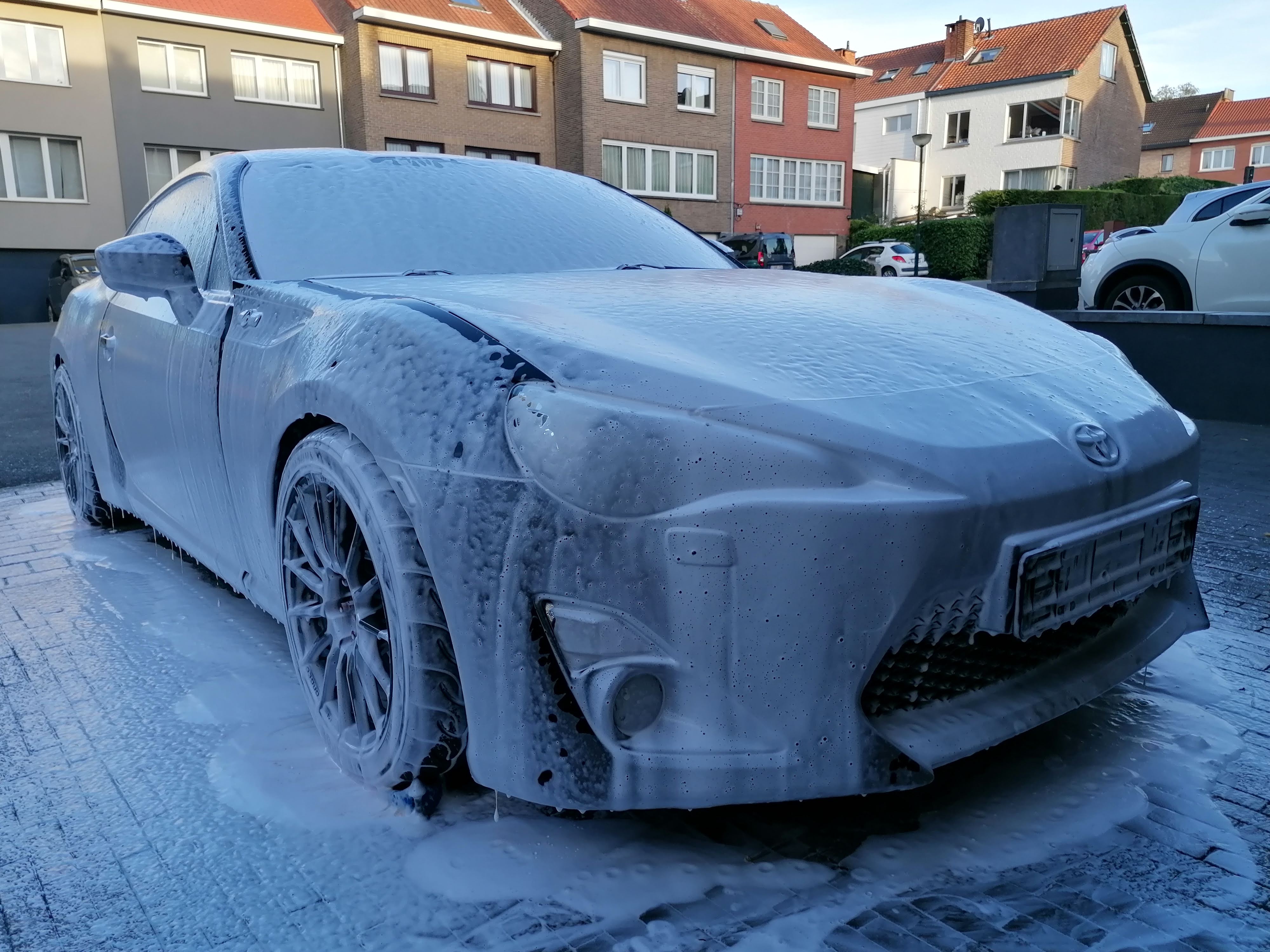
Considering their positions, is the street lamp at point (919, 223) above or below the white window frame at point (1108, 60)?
below

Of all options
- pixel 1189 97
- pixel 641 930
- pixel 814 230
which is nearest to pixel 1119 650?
pixel 641 930

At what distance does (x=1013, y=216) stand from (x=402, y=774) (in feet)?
30.4

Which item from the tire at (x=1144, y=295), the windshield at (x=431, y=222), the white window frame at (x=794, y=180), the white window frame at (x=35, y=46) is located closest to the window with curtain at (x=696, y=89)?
the white window frame at (x=794, y=180)

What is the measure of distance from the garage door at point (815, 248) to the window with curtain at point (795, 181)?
3.94 feet

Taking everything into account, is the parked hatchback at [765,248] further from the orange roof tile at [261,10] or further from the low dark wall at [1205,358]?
the low dark wall at [1205,358]

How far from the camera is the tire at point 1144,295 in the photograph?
8.62 meters

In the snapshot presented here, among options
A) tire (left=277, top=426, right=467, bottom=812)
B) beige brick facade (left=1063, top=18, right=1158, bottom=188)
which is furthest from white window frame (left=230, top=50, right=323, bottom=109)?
beige brick facade (left=1063, top=18, right=1158, bottom=188)

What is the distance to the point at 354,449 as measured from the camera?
1.96m

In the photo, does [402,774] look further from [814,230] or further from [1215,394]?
[814,230]

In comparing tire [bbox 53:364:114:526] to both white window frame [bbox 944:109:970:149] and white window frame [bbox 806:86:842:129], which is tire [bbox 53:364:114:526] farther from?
white window frame [bbox 944:109:970:149]

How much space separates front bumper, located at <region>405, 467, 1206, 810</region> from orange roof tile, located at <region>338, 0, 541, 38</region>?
93.8 ft

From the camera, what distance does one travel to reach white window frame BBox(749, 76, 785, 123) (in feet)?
111

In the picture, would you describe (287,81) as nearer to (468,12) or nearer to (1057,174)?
(468,12)

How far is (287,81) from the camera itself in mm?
26891
